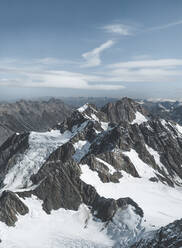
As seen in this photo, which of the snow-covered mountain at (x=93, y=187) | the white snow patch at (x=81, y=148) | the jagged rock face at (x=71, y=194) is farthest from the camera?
the white snow patch at (x=81, y=148)

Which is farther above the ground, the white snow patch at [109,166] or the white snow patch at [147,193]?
the white snow patch at [109,166]

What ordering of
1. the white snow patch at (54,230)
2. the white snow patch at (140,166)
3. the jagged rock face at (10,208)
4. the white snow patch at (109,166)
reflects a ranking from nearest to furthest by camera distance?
the white snow patch at (54,230) < the jagged rock face at (10,208) < the white snow patch at (109,166) < the white snow patch at (140,166)

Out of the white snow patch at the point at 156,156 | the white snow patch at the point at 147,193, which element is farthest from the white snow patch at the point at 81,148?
the white snow patch at the point at 156,156

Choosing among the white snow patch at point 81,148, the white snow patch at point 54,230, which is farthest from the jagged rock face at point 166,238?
the white snow patch at point 81,148

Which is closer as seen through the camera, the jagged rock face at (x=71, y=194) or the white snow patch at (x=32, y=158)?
the jagged rock face at (x=71, y=194)

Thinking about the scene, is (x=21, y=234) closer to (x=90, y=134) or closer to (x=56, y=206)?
(x=56, y=206)

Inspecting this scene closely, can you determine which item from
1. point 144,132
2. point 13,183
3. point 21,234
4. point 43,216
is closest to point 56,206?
point 43,216

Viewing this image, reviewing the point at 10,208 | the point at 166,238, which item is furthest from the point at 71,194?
the point at 166,238

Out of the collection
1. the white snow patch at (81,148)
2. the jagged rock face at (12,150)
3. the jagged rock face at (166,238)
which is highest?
the jagged rock face at (166,238)

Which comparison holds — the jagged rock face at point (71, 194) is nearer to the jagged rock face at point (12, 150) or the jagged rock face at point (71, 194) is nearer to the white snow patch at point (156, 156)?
the white snow patch at point (156, 156)
